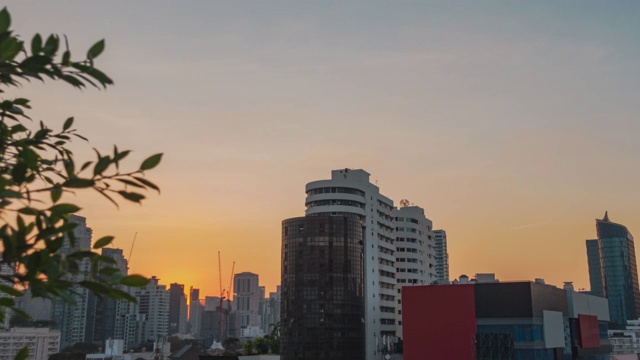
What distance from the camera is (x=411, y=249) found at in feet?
431

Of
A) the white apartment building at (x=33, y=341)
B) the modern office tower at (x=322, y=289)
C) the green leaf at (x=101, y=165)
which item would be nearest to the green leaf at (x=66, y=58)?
the green leaf at (x=101, y=165)

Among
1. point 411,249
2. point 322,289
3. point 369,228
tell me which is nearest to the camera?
point 322,289

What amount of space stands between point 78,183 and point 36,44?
0.95 meters

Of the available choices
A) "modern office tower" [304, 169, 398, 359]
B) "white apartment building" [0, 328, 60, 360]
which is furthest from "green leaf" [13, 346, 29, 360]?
"white apartment building" [0, 328, 60, 360]

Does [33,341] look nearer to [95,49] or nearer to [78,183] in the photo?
[78,183]

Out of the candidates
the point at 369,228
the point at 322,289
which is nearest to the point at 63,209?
the point at 322,289

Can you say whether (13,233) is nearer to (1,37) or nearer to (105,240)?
(105,240)

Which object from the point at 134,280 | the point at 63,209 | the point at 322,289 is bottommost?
the point at 134,280

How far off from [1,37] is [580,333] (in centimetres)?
9103

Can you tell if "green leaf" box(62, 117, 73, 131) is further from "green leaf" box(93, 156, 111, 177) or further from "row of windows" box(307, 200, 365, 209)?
"row of windows" box(307, 200, 365, 209)

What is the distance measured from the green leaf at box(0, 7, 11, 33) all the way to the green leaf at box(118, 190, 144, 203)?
48.2 inches

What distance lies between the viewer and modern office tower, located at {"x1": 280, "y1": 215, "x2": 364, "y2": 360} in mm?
100500

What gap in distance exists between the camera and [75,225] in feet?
13.5

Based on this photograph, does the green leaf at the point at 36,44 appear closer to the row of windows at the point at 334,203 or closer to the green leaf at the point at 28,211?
the green leaf at the point at 28,211
